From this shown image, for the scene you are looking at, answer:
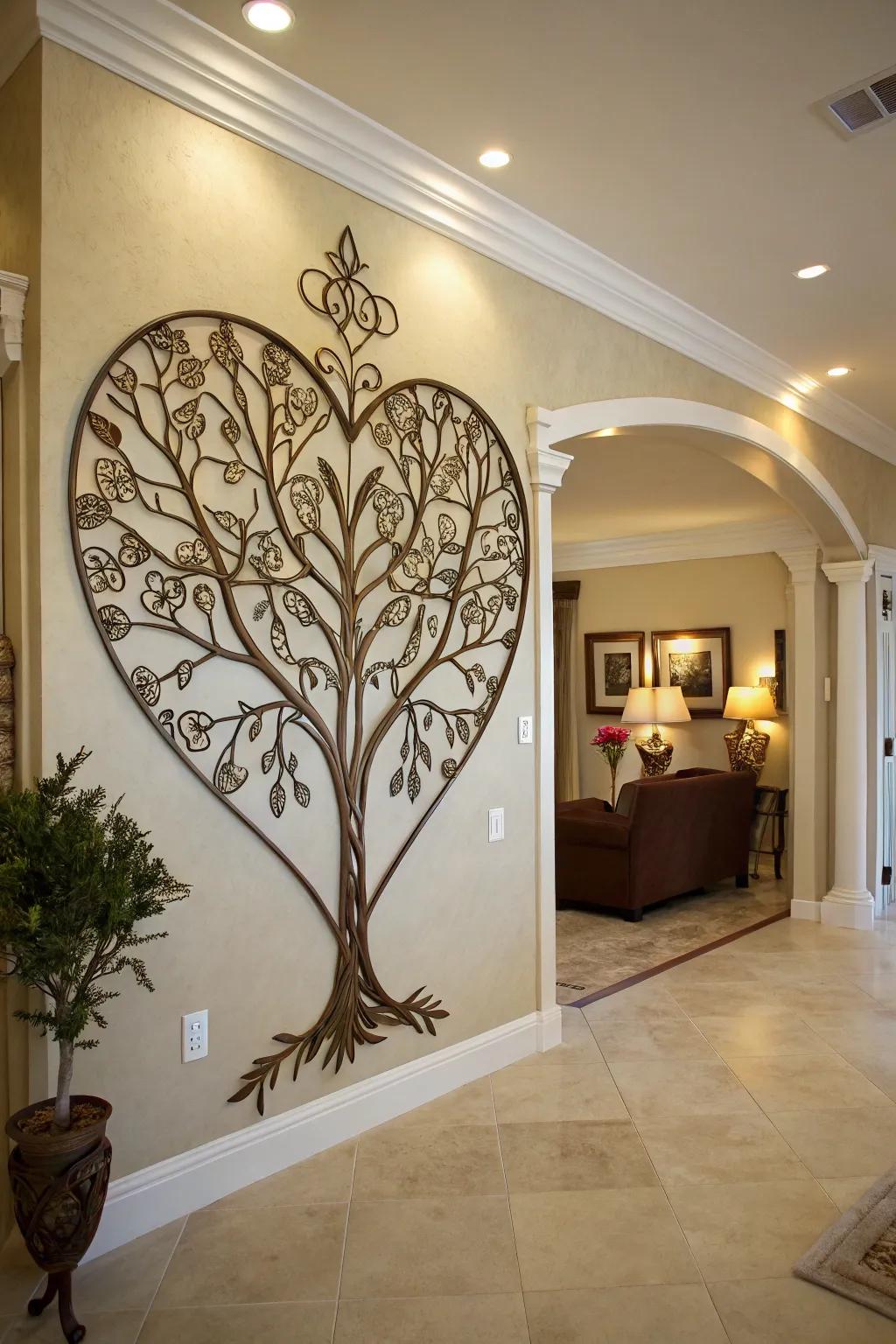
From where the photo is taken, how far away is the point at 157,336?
2432 mm

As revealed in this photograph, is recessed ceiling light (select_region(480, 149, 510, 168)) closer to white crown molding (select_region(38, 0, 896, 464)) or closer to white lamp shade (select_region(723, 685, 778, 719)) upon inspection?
white crown molding (select_region(38, 0, 896, 464))

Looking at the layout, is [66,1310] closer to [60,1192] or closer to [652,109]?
[60,1192]

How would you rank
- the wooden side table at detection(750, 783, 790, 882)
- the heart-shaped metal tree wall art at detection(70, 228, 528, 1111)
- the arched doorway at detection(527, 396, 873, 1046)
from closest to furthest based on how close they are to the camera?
the heart-shaped metal tree wall art at detection(70, 228, 528, 1111) < the arched doorway at detection(527, 396, 873, 1046) < the wooden side table at detection(750, 783, 790, 882)

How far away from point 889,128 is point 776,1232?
10.0 ft

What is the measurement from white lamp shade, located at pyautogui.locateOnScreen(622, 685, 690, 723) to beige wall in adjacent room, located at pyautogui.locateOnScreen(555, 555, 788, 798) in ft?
1.46

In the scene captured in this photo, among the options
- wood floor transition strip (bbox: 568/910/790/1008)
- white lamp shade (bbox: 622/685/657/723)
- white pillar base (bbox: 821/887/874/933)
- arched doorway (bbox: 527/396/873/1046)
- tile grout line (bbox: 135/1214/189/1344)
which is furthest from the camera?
white lamp shade (bbox: 622/685/657/723)

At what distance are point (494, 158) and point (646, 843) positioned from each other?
13.9 feet

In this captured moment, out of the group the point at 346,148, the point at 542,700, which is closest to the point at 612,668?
the point at 542,700

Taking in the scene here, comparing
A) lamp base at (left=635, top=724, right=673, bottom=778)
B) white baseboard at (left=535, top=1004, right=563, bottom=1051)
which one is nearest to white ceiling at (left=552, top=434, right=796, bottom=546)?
lamp base at (left=635, top=724, right=673, bottom=778)

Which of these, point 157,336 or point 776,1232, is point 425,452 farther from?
point 776,1232

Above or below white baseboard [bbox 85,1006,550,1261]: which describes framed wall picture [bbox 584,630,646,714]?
above

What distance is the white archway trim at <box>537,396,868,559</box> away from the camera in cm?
361

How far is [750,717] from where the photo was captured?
8.14 m

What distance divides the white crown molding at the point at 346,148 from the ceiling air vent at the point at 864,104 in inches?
39.6
